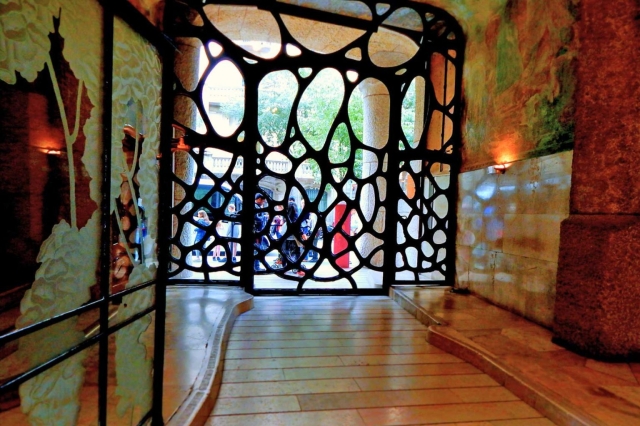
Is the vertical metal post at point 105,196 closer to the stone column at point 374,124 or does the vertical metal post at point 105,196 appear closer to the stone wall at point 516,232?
the stone wall at point 516,232

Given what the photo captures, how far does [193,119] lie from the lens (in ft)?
18.5

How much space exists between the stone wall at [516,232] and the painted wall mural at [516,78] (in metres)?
0.22

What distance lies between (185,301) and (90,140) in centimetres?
320

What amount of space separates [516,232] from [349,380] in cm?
261

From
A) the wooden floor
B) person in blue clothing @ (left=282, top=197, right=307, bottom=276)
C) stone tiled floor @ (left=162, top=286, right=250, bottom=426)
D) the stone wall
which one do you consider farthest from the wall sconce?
stone tiled floor @ (left=162, top=286, right=250, bottom=426)

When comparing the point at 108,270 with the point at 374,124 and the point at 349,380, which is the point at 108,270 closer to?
the point at 349,380

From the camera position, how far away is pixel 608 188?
2.79m

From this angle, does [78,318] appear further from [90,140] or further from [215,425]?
[215,425]

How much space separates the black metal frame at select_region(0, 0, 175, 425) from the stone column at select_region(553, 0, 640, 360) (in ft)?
9.71

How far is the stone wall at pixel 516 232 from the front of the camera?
3.57 m

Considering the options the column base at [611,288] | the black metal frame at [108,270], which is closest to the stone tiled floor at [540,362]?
the column base at [611,288]

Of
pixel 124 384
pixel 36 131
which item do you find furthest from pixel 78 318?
pixel 36 131

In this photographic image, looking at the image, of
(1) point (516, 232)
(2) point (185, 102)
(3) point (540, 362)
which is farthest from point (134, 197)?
(2) point (185, 102)

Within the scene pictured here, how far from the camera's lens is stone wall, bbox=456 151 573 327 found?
357cm
